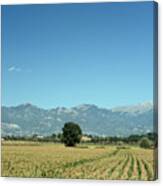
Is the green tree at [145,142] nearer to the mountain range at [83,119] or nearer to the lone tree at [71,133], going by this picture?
the mountain range at [83,119]

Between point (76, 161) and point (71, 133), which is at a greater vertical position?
point (71, 133)

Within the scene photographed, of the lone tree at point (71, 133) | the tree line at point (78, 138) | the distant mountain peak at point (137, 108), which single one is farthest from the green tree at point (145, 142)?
the lone tree at point (71, 133)

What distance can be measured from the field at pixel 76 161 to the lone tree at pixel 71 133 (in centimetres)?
4

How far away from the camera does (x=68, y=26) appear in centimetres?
482

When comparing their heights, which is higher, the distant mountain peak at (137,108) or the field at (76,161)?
the distant mountain peak at (137,108)

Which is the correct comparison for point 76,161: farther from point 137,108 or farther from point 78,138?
point 137,108

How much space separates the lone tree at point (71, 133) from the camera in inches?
188

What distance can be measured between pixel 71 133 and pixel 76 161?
188 millimetres

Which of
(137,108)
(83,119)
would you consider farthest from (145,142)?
(83,119)

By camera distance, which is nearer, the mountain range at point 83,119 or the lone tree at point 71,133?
the mountain range at point 83,119

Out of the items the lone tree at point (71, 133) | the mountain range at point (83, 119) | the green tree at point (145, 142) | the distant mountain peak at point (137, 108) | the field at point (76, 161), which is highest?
the distant mountain peak at point (137, 108)

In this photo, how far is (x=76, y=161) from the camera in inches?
189

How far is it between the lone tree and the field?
0.04m

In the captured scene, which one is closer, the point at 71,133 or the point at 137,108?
the point at 137,108
